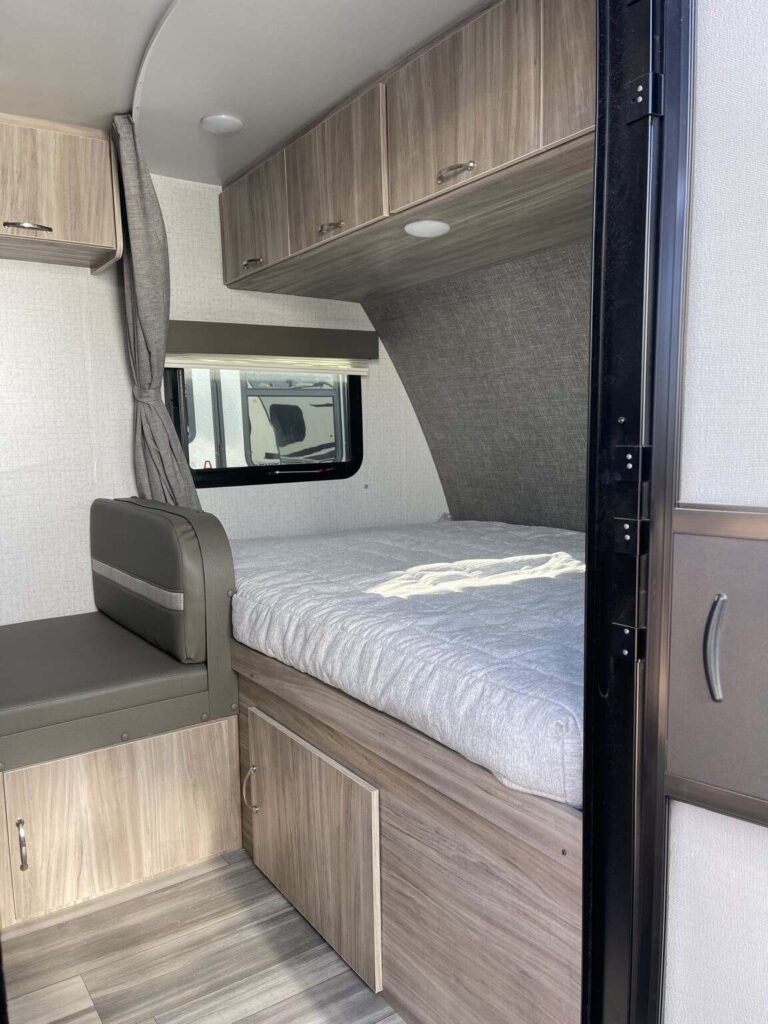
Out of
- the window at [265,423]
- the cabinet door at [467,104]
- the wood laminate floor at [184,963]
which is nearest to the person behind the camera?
the wood laminate floor at [184,963]

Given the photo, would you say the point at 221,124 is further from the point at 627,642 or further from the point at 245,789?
the point at 627,642

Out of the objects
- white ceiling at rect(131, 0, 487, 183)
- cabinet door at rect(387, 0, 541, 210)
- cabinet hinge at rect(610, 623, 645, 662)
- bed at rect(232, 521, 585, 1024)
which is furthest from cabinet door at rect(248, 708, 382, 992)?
white ceiling at rect(131, 0, 487, 183)

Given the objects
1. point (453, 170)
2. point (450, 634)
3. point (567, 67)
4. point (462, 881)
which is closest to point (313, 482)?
point (453, 170)

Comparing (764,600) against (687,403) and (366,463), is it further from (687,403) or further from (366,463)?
(366,463)

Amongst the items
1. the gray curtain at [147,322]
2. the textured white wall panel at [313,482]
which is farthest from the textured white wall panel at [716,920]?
the textured white wall panel at [313,482]

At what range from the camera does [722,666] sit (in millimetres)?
843

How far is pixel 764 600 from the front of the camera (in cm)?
80

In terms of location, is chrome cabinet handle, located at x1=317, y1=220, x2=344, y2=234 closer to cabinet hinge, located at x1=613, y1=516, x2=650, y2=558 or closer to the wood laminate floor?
cabinet hinge, located at x1=613, y1=516, x2=650, y2=558

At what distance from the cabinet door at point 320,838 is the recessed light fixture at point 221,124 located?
6.34ft

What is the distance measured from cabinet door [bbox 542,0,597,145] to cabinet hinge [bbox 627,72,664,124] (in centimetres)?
86

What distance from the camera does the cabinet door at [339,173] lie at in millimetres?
2279

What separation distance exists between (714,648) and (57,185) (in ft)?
8.42

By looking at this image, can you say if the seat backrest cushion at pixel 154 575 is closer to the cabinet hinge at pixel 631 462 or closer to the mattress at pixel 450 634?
the mattress at pixel 450 634

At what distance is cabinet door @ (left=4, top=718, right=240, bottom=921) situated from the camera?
1928mm
